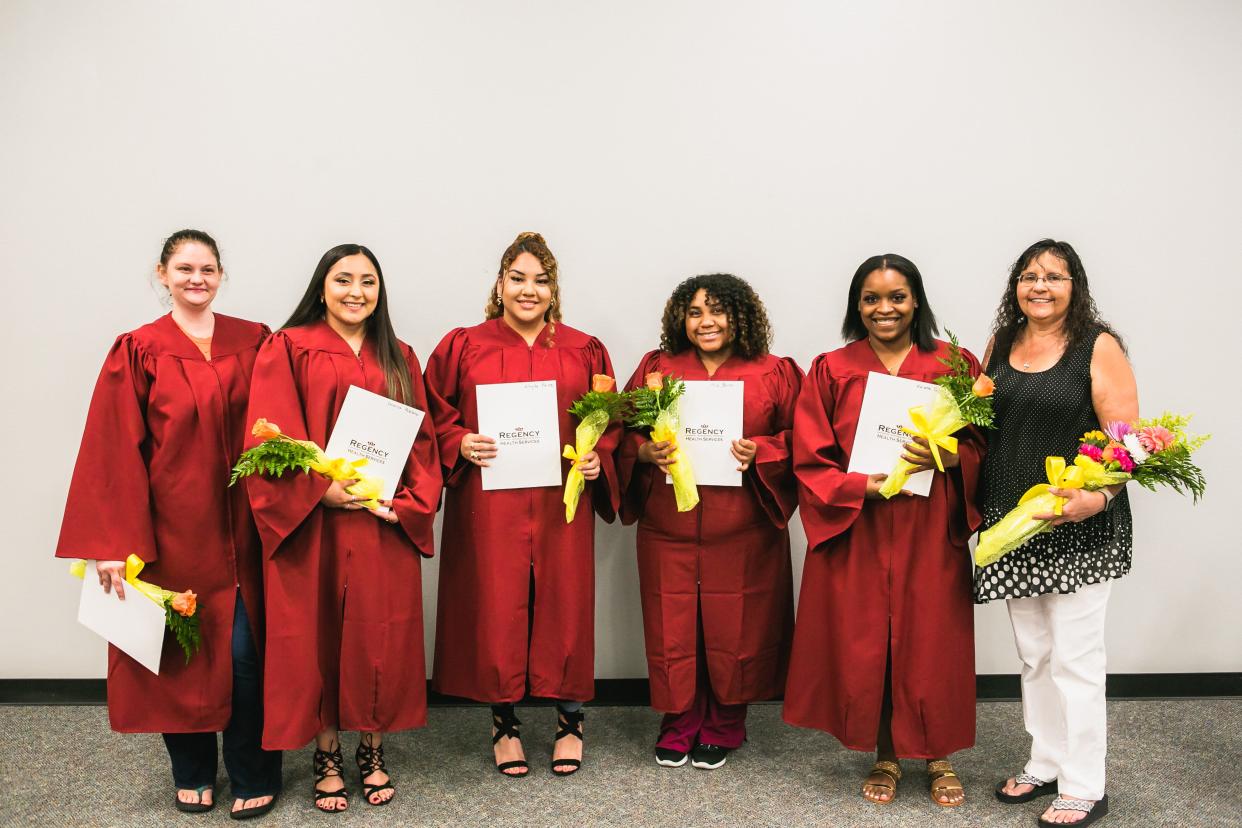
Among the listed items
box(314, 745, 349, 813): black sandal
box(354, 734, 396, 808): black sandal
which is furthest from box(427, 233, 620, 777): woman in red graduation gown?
box(314, 745, 349, 813): black sandal

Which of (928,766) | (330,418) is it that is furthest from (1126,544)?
(330,418)

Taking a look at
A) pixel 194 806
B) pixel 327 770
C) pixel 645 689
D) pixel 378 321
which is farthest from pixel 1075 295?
pixel 194 806

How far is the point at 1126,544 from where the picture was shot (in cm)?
283

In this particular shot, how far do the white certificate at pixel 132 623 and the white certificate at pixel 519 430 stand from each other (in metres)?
1.11

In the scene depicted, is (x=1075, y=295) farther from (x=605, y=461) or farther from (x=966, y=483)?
(x=605, y=461)

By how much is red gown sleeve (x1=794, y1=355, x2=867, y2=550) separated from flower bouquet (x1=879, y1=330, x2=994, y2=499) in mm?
121

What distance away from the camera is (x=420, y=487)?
9.90ft

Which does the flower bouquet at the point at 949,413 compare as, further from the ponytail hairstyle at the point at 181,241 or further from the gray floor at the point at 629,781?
the ponytail hairstyle at the point at 181,241

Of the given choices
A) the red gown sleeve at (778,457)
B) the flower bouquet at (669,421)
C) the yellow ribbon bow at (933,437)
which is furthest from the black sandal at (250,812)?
the yellow ribbon bow at (933,437)

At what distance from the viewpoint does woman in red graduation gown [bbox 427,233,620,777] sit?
3195mm

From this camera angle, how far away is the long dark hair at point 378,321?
298 cm

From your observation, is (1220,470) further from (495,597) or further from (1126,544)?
(495,597)

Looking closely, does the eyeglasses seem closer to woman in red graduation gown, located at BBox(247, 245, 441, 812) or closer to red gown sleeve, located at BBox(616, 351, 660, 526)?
red gown sleeve, located at BBox(616, 351, 660, 526)

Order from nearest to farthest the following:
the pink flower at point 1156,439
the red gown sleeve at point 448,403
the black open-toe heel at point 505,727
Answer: the pink flower at point 1156,439
the red gown sleeve at point 448,403
the black open-toe heel at point 505,727
